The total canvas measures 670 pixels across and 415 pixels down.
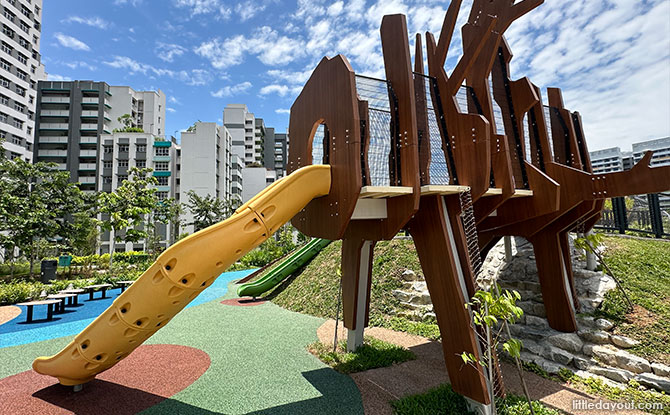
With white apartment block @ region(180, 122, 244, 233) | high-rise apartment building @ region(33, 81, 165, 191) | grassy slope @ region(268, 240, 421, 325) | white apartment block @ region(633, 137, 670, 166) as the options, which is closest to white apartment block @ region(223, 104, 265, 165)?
white apartment block @ region(180, 122, 244, 233)

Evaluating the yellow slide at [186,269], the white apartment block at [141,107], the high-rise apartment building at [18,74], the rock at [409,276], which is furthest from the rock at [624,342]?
the white apartment block at [141,107]

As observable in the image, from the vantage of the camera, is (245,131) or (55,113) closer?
(55,113)

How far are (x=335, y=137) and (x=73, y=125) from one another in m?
59.5

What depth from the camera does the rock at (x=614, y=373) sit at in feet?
20.4

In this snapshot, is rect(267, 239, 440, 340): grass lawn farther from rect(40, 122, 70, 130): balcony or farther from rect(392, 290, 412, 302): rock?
rect(40, 122, 70, 130): balcony

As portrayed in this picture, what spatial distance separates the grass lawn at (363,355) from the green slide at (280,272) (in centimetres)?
684

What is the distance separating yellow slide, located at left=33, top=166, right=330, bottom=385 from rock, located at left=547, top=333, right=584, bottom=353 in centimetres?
677

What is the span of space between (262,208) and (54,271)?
21.3 m

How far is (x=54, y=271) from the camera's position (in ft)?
61.7

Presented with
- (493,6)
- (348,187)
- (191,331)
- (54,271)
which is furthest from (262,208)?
(54,271)

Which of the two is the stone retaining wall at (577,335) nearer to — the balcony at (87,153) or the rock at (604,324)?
the rock at (604,324)

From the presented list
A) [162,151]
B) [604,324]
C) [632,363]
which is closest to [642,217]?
[604,324]

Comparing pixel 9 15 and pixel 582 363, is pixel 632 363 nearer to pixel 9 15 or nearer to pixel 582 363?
pixel 582 363

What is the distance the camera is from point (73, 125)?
48.1 meters
